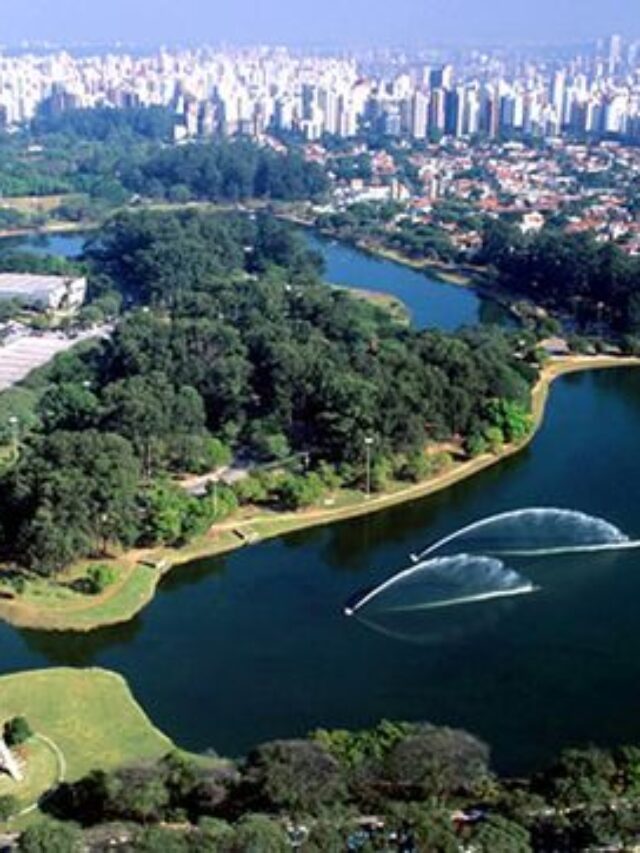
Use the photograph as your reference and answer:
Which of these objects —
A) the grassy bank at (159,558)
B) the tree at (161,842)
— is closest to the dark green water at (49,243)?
the grassy bank at (159,558)

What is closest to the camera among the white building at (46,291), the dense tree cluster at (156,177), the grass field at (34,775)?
the grass field at (34,775)

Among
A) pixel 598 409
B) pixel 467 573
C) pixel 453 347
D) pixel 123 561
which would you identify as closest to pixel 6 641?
pixel 123 561

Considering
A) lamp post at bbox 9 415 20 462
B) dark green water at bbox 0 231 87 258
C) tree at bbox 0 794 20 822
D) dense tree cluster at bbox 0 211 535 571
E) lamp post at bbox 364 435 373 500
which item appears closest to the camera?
tree at bbox 0 794 20 822

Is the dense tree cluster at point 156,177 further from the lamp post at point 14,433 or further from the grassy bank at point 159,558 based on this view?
the grassy bank at point 159,558

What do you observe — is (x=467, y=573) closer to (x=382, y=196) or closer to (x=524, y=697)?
(x=524, y=697)

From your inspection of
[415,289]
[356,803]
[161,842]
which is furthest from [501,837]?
[415,289]

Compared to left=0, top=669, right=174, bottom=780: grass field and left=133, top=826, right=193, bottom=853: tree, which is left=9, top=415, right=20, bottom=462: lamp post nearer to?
left=0, top=669, right=174, bottom=780: grass field

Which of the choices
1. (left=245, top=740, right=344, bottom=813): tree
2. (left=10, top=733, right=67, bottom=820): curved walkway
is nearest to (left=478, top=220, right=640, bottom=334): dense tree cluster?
(left=10, top=733, right=67, bottom=820): curved walkway
